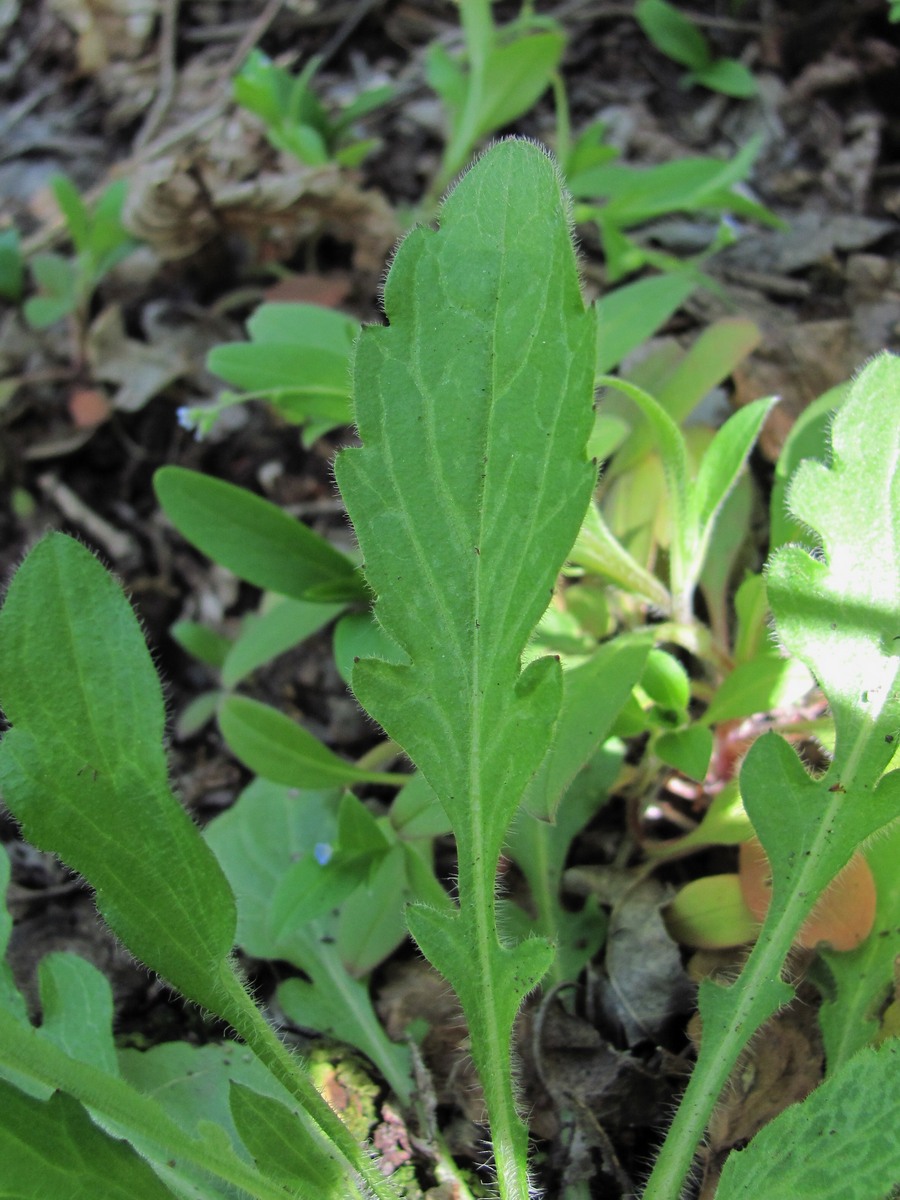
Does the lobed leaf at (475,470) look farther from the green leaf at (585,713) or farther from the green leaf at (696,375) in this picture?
the green leaf at (696,375)

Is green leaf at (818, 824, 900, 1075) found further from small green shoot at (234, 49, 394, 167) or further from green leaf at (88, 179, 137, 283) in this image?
green leaf at (88, 179, 137, 283)

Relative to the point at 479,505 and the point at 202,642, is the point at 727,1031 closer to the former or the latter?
the point at 479,505

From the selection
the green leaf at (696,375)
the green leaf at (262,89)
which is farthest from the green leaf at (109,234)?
the green leaf at (696,375)

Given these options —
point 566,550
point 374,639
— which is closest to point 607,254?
point 374,639

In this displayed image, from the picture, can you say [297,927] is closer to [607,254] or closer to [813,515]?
[813,515]

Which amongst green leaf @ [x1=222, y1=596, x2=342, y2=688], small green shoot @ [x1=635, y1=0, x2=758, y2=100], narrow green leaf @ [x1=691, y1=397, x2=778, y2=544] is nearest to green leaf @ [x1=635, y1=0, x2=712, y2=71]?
small green shoot @ [x1=635, y1=0, x2=758, y2=100]

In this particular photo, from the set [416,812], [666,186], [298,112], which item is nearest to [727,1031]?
[416,812]

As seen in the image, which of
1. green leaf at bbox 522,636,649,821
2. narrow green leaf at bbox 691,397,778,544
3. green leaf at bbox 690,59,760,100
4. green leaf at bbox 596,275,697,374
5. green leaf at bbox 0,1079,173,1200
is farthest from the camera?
green leaf at bbox 690,59,760,100

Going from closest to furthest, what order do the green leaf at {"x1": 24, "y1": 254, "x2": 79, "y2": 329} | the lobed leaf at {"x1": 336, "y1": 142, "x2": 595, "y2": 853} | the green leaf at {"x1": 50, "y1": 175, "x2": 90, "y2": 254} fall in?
the lobed leaf at {"x1": 336, "y1": 142, "x2": 595, "y2": 853} < the green leaf at {"x1": 50, "y1": 175, "x2": 90, "y2": 254} < the green leaf at {"x1": 24, "y1": 254, "x2": 79, "y2": 329}
